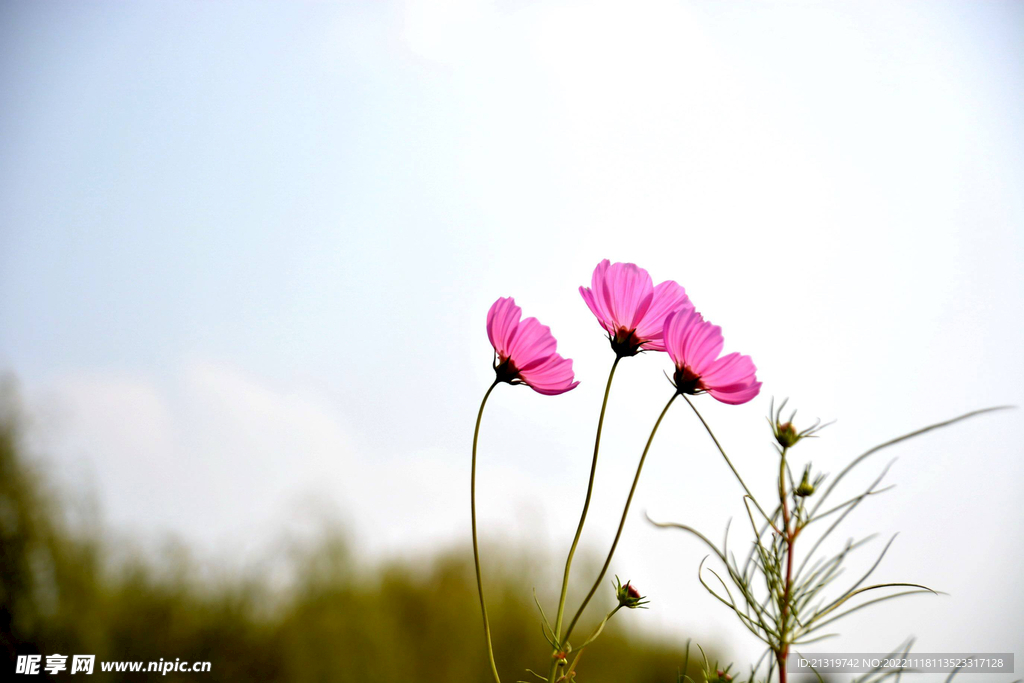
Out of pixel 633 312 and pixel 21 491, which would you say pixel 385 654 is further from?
pixel 633 312

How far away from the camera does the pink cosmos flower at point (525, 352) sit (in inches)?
10.8

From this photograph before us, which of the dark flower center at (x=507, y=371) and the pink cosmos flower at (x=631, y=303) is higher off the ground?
the pink cosmos flower at (x=631, y=303)

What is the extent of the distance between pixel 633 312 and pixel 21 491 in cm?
171

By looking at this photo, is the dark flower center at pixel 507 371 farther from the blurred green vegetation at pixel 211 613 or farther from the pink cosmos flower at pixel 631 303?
the blurred green vegetation at pixel 211 613

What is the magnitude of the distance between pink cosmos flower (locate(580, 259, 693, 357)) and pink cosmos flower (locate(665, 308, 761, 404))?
25 millimetres

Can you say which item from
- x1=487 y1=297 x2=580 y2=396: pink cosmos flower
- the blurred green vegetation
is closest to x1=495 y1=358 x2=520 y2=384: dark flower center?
x1=487 y1=297 x2=580 y2=396: pink cosmos flower

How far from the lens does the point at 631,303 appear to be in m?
0.28

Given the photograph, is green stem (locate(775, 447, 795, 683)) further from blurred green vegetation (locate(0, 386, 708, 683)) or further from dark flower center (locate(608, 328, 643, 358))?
blurred green vegetation (locate(0, 386, 708, 683))

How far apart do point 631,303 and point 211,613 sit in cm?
171

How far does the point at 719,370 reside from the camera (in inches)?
10.1

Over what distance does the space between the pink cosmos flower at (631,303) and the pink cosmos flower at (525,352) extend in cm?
3

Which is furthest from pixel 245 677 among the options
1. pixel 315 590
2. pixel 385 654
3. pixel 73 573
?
pixel 73 573

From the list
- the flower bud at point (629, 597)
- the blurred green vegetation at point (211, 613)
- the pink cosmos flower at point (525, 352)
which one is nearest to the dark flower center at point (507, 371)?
the pink cosmos flower at point (525, 352)

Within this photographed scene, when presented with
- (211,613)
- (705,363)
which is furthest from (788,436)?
(211,613)
